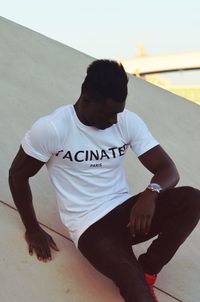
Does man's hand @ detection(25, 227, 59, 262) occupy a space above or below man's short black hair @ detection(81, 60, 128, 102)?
below

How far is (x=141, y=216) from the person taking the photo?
7.50ft

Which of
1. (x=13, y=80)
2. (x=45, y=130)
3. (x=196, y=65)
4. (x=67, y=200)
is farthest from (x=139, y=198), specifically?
(x=196, y=65)

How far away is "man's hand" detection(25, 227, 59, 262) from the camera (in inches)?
101

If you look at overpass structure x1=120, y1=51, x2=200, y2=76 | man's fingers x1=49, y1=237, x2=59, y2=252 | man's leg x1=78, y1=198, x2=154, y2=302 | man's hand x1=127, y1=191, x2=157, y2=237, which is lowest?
overpass structure x1=120, y1=51, x2=200, y2=76

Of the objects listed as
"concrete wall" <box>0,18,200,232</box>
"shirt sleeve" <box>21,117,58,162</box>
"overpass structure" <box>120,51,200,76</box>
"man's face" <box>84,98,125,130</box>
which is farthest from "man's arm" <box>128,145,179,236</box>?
"overpass structure" <box>120,51,200,76</box>

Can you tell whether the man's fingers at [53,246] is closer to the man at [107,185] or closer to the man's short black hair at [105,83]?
the man at [107,185]

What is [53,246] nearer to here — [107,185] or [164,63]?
[107,185]

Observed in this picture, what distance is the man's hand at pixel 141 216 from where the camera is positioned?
2.29 m

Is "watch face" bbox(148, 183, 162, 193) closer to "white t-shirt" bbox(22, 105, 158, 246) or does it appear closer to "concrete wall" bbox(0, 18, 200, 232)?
"white t-shirt" bbox(22, 105, 158, 246)

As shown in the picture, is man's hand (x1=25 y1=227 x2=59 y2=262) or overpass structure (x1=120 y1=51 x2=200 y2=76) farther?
overpass structure (x1=120 y1=51 x2=200 y2=76)

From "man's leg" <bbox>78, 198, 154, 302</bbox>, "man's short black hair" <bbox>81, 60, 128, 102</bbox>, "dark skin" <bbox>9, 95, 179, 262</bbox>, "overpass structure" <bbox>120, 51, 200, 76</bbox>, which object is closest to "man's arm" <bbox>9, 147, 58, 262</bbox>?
"dark skin" <bbox>9, 95, 179, 262</bbox>

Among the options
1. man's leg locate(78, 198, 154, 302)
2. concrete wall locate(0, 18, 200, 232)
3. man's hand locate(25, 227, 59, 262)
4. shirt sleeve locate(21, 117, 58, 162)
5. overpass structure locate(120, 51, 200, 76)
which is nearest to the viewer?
man's leg locate(78, 198, 154, 302)

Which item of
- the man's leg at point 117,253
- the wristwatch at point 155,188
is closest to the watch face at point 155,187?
the wristwatch at point 155,188

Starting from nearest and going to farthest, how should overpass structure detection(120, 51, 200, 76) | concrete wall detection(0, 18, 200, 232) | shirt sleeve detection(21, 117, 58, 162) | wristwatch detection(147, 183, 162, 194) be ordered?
shirt sleeve detection(21, 117, 58, 162), wristwatch detection(147, 183, 162, 194), concrete wall detection(0, 18, 200, 232), overpass structure detection(120, 51, 200, 76)
